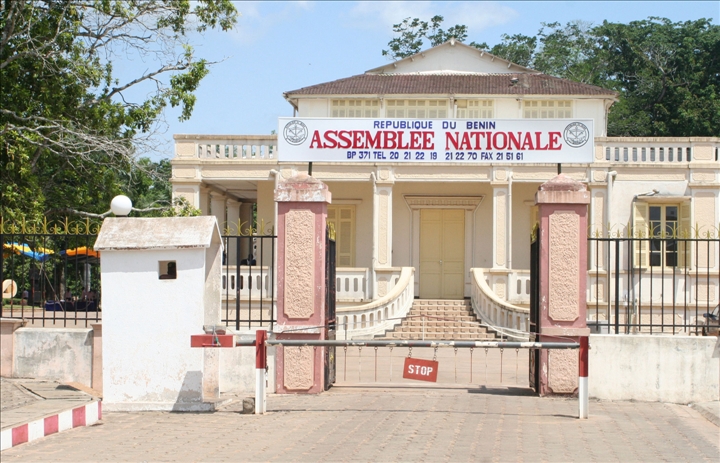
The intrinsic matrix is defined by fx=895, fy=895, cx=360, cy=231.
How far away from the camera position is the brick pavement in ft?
24.5

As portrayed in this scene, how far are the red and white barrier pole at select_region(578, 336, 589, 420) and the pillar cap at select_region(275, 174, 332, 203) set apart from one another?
3.55 m

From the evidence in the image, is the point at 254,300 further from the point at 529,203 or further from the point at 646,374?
the point at 646,374

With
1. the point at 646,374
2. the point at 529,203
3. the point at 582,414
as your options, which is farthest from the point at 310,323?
the point at 529,203

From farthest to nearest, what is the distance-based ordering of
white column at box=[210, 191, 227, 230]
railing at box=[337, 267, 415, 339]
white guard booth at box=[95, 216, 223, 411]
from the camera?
white column at box=[210, 191, 227, 230] → railing at box=[337, 267, 415, 339] → white guard booth at box=[95, 216, 223, 411]

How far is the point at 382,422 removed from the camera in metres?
8.95

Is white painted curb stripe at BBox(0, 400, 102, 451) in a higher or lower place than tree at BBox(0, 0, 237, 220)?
lower

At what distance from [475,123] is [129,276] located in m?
4.95

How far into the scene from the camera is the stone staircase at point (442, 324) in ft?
66.5

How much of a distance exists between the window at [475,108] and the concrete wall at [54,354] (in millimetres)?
16017

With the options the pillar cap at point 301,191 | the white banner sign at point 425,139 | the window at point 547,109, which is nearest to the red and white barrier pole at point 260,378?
the pillar cap at point 301,191

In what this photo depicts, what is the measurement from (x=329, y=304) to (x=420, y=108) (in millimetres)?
14177

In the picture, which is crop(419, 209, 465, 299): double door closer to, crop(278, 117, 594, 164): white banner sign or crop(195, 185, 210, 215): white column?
crop(195, 185, 210, 215): white column

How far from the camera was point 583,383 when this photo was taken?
30.6 feet

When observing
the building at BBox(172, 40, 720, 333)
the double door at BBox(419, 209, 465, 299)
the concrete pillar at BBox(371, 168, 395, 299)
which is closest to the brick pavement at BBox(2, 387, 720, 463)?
the building at BBox(172, 40, 720, 333)
